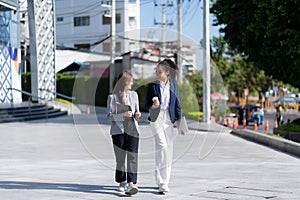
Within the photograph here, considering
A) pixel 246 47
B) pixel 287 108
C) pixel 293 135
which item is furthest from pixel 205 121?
pixel 287 108

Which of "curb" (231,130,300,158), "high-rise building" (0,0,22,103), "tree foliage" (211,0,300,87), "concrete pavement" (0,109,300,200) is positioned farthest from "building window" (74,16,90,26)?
"concrete pavement" (0,109,300,200)

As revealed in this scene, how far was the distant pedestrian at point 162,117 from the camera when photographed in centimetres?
782

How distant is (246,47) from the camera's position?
2150 cm

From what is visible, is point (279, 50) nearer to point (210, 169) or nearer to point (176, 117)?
point (210, 169)

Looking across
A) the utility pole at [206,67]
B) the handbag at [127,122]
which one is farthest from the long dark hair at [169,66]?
the utility pole at [206,67]

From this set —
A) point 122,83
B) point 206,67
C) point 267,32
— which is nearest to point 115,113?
point 122,83

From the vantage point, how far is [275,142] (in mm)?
15023

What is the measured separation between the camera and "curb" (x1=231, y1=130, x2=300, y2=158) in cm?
1338

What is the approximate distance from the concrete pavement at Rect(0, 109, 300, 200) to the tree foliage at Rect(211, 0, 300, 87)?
457 centimetres

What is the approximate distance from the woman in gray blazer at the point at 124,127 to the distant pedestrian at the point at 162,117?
0.89ft

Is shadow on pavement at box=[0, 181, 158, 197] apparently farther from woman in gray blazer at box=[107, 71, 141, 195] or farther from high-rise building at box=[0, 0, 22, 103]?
high-rise building at box=[0, 0, 22, 103]

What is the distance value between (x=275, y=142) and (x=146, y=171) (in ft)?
20.0

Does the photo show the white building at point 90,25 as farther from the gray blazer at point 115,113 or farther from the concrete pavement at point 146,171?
the gray blazer at point 115,113

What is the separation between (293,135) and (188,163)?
27.6 feet
